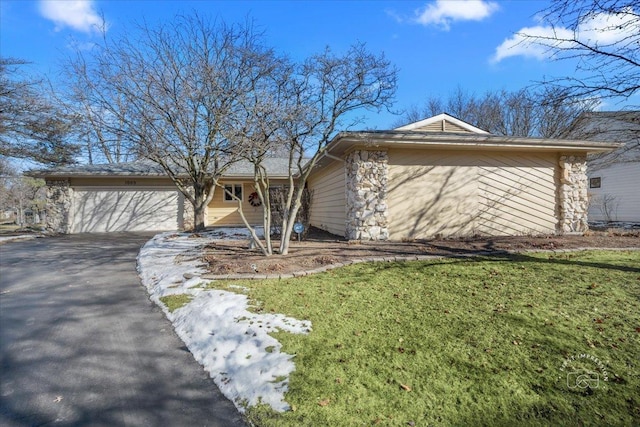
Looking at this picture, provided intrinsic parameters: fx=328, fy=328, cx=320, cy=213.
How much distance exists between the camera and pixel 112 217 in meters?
14.9

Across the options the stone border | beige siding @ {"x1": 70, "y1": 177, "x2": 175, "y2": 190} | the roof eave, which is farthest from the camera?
beige siding @ {"x1": 70, "y1": 177, "x2": 175, "y2": 190}

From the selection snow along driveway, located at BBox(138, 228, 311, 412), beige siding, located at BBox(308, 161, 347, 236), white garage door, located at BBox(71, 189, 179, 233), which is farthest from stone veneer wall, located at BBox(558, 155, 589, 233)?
white garage door, located at BBox(71, 189, 179, 233)

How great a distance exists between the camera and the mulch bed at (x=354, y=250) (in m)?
5.86

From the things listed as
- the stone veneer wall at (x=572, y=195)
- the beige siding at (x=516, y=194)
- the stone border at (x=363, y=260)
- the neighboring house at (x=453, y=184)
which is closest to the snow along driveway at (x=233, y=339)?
the stone border at (x=363, y=260)

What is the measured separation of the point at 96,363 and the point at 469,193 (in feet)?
28.5

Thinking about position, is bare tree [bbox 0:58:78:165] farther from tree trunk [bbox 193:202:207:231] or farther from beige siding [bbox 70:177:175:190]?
tree trunk [bbox 193:202:207:231]

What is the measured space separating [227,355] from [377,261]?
3448mm

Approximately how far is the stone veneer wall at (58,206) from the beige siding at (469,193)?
558 inches

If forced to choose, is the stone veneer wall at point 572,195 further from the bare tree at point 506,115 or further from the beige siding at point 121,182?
the beige siding at point 121,182

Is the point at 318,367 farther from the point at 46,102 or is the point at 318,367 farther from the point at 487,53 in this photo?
the point at 46,102

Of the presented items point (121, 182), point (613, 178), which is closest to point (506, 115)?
point (613, 178)

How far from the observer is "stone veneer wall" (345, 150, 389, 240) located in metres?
8.17

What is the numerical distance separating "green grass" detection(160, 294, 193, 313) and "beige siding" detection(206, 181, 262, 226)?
11.5m

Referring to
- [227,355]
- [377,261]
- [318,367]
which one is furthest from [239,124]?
[318,367]
